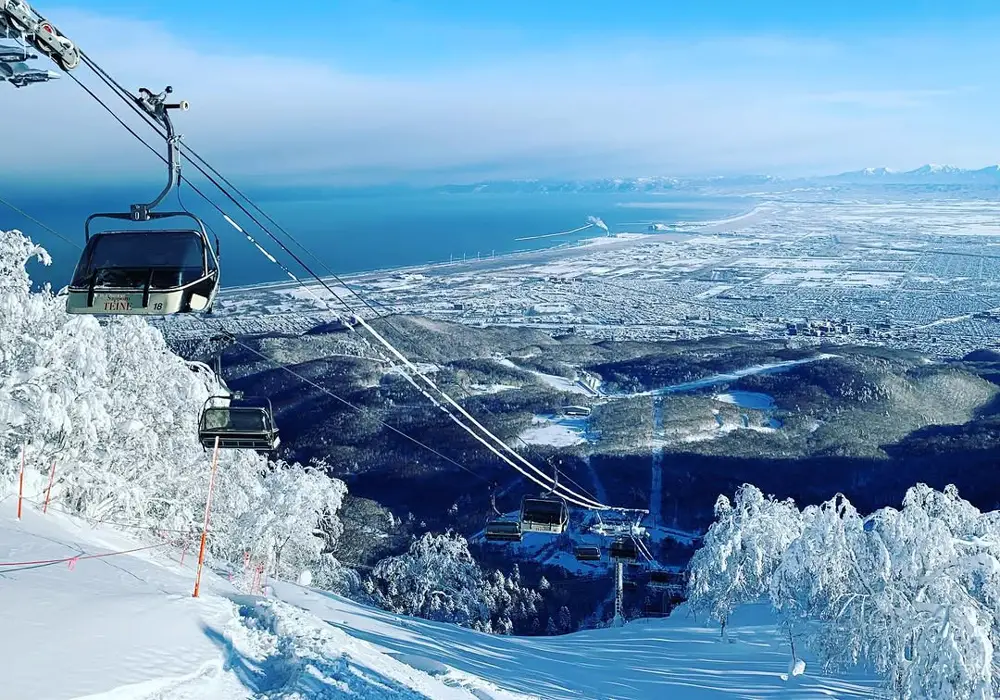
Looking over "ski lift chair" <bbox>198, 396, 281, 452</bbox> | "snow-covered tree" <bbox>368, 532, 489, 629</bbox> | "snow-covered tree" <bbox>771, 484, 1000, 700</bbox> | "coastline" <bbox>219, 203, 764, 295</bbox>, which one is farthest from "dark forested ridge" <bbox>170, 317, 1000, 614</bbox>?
"coastline" <bbox>219, 203, 764, 295</bbox>

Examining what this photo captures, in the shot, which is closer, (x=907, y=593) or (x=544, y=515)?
(x=544, y=515)

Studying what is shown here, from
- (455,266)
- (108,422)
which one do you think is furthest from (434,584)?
(455,266)

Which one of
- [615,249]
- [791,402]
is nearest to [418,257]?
[615,249]

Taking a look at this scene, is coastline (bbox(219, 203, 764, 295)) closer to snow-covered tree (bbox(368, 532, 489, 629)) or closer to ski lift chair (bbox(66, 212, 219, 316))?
snow-covered tree (bbox(368, 532, 489, 629))

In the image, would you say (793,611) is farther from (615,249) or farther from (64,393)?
(615,249)

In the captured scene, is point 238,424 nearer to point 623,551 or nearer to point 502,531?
point 502,531

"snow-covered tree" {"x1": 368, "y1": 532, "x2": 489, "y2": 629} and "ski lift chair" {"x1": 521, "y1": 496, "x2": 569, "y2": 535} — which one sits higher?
"ski lift chair" {"x1": 521, "y1": 496, "x2": 569, "y2": 535}

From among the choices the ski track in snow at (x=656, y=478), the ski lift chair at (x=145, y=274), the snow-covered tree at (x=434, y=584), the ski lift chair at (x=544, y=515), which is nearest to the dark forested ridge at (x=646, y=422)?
the ski track in snow at (x=656, y=478)
